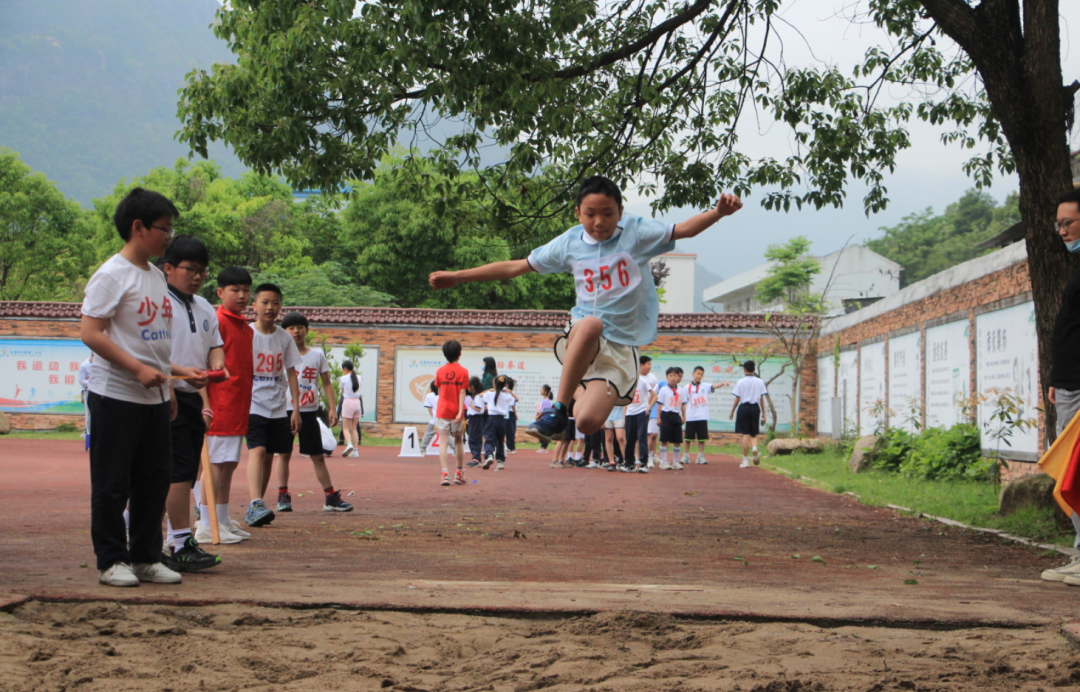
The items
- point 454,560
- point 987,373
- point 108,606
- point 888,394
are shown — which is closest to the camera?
point 108,606

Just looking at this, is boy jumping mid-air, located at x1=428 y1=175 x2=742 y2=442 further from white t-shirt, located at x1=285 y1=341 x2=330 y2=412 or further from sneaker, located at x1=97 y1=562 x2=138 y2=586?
white t-shirt, located at x1=285 y1=341 x2=330 y2=412

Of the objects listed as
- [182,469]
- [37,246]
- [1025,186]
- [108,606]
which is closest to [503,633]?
[108,606]

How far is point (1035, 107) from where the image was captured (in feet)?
24.9

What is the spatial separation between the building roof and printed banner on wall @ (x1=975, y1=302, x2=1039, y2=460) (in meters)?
14.1

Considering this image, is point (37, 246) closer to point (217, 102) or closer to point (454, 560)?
point (217, 102)

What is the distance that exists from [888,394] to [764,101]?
9.77m

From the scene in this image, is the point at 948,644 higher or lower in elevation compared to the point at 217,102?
lower

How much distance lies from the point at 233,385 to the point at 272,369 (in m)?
0.78

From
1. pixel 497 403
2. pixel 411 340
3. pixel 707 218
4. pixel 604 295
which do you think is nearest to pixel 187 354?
pixel 604 295

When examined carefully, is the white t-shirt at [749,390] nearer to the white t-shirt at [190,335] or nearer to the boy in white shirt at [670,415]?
the boy in white shirt at [670,415]

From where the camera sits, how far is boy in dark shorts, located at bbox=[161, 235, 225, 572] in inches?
234

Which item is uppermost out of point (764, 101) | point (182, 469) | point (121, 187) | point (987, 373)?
point (121, 187)

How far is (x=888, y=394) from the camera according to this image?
19.2m

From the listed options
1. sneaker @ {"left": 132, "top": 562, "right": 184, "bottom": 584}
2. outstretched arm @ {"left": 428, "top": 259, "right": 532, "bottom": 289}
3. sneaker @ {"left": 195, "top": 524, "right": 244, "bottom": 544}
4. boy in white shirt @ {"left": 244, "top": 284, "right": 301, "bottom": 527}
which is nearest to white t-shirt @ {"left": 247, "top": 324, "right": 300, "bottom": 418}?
boy in white shirt @ {"left": 244, "top": 284, "right": 301, "bottom": 527}
